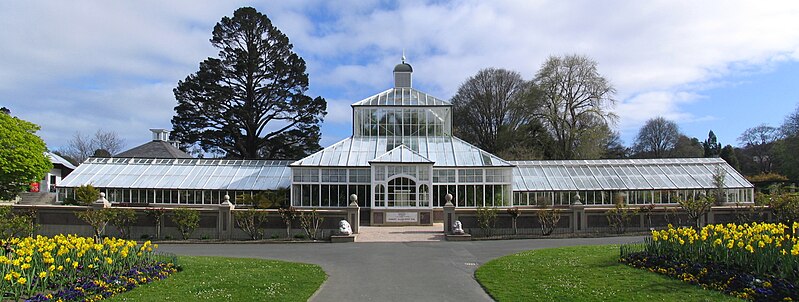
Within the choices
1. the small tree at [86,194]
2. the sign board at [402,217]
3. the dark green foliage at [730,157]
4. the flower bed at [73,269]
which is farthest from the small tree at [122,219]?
the dark green foliage at [730,157]

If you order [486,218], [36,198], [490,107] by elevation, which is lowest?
[486,218]

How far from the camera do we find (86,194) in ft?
99.5

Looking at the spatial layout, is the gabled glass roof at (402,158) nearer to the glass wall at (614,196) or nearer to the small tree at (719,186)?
the glass wall at (614,196)

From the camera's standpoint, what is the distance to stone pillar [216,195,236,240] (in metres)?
20.6

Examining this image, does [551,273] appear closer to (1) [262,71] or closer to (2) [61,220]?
(2) [61,220]

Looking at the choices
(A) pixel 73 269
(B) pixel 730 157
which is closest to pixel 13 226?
(A) pixel 73 269

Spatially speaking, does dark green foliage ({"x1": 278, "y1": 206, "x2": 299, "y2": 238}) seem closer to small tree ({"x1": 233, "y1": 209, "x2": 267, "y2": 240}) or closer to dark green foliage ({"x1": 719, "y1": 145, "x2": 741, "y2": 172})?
small tree ({"x1": 233, "y1": 209, "x2": 267, "y2": 240})

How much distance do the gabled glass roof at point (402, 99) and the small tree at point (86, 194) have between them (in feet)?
52.3

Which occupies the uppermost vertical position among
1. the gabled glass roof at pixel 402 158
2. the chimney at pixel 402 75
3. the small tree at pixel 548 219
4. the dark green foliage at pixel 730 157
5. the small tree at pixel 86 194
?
the chimney at pixel 402 75

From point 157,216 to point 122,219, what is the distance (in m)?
1.23

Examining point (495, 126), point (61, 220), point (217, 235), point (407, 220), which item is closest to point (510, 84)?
point (495, 126)

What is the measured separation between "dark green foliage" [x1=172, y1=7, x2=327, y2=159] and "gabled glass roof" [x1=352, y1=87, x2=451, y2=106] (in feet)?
40.1

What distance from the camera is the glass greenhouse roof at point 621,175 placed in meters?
31.9

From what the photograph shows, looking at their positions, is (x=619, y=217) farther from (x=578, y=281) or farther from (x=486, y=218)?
(x=578, y=281)
